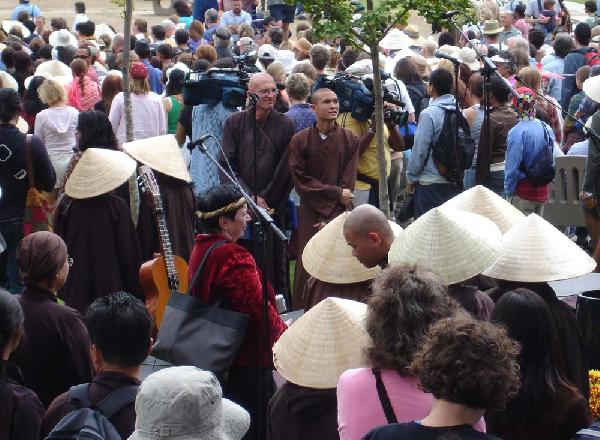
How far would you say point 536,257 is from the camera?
5551mm

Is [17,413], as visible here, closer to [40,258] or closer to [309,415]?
[309,415]

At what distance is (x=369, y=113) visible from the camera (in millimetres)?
10102

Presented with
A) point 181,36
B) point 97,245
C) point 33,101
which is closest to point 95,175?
point 97,245

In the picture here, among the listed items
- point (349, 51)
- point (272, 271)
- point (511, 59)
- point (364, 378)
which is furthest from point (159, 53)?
point (364, 378)

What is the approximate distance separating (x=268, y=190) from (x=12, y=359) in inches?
168

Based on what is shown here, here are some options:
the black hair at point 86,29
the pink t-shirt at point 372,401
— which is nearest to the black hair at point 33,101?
the black hair at point 86,29

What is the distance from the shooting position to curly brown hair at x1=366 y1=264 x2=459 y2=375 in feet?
13.3

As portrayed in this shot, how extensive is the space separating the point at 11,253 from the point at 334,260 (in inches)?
160

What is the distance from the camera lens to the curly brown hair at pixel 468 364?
11.4 feet

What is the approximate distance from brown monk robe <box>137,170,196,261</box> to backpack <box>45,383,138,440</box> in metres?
3.68

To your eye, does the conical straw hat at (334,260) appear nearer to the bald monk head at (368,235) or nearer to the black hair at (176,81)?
the bald monk head at (368,235)

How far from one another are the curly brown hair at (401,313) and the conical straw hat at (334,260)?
150cm

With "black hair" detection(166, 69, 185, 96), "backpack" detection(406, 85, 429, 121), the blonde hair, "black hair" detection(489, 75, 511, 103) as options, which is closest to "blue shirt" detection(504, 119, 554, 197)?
"black hair" detection(489, 75, 511, 103)

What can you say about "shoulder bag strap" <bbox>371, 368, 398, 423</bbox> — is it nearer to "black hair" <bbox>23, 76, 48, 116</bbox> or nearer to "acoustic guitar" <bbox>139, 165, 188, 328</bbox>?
"acoustic guitar" <bbox>139, 165, 188, 328</bbox>
